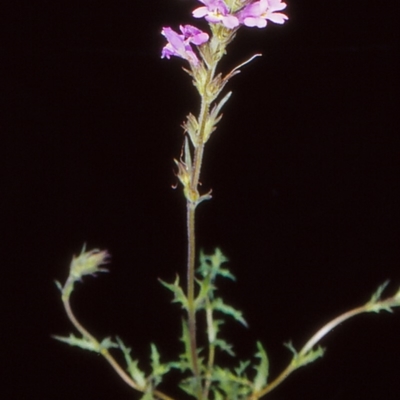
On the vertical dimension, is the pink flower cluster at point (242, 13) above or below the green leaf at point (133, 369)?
above

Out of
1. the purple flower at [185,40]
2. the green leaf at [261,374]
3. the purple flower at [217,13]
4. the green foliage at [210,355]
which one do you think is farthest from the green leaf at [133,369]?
the purple flower at [217,13]

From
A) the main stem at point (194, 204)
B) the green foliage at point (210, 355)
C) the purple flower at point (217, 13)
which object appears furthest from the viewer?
the green foliage at point (210, 355)

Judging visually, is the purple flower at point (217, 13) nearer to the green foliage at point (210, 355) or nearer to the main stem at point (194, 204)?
the main stem at point (194, 204)

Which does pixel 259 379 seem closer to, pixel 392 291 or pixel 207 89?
pixel 392 291

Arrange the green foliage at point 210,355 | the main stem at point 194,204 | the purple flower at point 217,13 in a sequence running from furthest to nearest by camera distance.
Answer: the green foliage at point 210,355 < the main stem at point 194,204 < the purple flower at point 217,13

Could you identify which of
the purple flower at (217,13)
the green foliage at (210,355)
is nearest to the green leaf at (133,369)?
the green foliage at (210,355)

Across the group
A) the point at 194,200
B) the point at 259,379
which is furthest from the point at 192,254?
the point at 259,379

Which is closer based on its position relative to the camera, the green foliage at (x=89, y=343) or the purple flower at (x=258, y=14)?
the purple flower at (x=258, y=14)

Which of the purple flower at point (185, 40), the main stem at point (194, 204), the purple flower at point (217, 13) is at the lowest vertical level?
the main stem at point (194, 204)

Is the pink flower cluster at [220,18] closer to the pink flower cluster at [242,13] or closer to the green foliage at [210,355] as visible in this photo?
the pink flower cluster at [242,13]

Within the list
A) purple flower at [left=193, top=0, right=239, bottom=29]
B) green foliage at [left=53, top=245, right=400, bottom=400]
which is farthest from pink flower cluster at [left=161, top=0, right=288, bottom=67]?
green foliage at [left=53, top=245, right=400, bottom=400]
